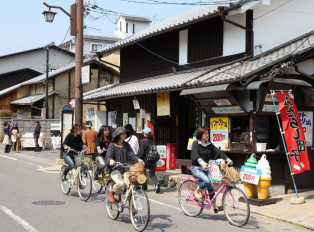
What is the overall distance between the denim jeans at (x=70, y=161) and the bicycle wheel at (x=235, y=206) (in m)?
4.50

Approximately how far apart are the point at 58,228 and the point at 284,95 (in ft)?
20.4

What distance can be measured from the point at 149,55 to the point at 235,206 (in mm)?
11648

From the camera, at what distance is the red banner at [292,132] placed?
9.88m

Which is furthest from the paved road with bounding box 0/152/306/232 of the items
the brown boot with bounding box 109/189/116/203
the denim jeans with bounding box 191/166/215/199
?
the denim jeans with bounding box 191/166/215/199

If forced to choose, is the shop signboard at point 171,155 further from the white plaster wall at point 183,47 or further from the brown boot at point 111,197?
the brown boot at point 111,197

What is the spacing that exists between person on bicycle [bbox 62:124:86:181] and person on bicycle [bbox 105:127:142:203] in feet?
9.43

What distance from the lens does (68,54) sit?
1962 inches

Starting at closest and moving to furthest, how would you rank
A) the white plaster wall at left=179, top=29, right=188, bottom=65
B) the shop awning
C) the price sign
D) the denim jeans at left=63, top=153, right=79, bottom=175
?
the price sign, the denim jeans at left=63, top=153, right=79, bottom=175, the white plaster wall at left=179, top=29, right=188, bottom=65, the shop awning

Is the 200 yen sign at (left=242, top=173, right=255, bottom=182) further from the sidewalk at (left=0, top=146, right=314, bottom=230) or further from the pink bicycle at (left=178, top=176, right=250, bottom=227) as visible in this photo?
the pink bicycle at (left=178, top=176, right=250, bottom=227)

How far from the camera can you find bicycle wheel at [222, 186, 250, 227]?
7.47 m

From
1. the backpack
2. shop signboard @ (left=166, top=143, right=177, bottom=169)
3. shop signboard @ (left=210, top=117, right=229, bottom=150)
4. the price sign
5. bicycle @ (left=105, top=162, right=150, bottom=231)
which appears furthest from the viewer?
shop signboard @ (left=166, top=143, right=177, bottom=169)

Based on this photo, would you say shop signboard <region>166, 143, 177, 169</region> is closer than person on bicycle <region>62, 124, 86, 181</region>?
No

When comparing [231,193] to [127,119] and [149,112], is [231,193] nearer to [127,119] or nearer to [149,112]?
[149,112]

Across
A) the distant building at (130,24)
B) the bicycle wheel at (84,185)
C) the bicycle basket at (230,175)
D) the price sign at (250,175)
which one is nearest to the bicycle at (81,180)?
the bicycle wheel at (84,185)
